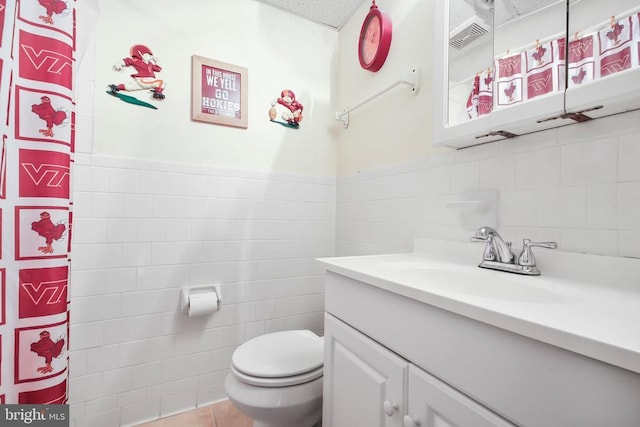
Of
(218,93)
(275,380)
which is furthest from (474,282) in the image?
(218,93)

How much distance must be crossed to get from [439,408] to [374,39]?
1.61m

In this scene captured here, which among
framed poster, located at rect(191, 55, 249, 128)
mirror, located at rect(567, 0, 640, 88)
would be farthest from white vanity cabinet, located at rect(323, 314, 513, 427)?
framed poster, located at rect(191, 55, 249, 128)

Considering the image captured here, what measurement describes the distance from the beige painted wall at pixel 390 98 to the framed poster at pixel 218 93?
642mm

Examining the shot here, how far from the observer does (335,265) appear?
91cm

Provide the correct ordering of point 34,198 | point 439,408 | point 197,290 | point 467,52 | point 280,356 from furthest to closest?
point 197,290 → point 280,356 → point 467,52 → point 34,198 → point 439,408

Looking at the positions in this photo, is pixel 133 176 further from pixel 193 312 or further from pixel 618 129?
pixel 618 129

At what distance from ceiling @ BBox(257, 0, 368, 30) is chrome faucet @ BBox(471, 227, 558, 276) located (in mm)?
1538

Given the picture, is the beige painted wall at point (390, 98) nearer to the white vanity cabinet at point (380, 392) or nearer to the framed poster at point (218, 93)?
the framed poster at point (218, 93)

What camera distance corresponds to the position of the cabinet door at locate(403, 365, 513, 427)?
19.5 inches

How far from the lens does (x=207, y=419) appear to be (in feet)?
4.55

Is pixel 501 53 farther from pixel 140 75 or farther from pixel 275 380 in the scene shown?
pixel 140 75

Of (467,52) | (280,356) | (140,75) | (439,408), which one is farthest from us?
(140,75)

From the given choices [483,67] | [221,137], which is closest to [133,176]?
[221,137]

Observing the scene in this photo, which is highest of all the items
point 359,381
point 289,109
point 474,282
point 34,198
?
point 289,109
